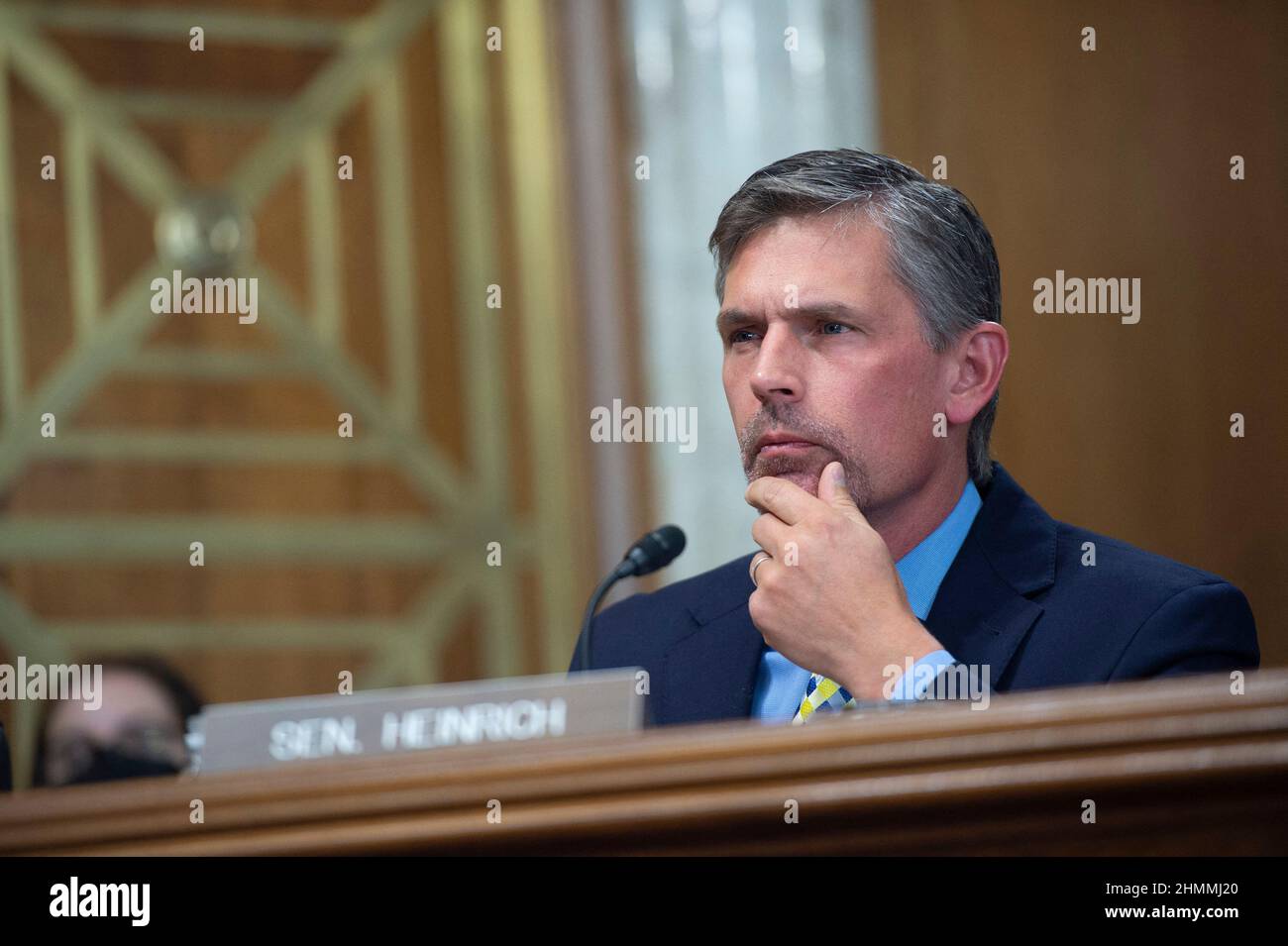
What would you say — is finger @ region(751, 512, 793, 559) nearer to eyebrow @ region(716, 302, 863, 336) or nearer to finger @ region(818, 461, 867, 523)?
finger @ region(818, 461, 867, 523)

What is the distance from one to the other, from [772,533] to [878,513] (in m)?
0.24

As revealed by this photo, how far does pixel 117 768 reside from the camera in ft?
8.82

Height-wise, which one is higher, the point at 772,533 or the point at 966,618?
the point at 772,533

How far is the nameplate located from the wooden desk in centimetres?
34

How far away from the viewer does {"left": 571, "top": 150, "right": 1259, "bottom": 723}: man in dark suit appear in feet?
5.46

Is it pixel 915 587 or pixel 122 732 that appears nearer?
pixel 915 587

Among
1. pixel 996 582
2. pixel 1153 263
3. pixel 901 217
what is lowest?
pixel 996 582

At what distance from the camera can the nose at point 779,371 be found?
1.84m

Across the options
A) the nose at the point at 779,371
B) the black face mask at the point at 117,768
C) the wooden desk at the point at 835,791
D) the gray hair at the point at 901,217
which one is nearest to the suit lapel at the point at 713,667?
the nose at the point at 779,371

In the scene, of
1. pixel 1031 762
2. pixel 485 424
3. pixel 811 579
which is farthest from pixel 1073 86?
→ pixel 1031 762

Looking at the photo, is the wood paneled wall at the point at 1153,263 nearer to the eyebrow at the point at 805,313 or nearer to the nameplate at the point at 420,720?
the eyebrow at the point at 805,313

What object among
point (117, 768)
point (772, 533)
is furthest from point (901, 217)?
point (117, 768)

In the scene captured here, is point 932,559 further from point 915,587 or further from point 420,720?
point 420,720

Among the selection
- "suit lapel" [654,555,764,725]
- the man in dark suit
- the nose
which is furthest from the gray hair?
"suit lapel" [654,555,764,725]
